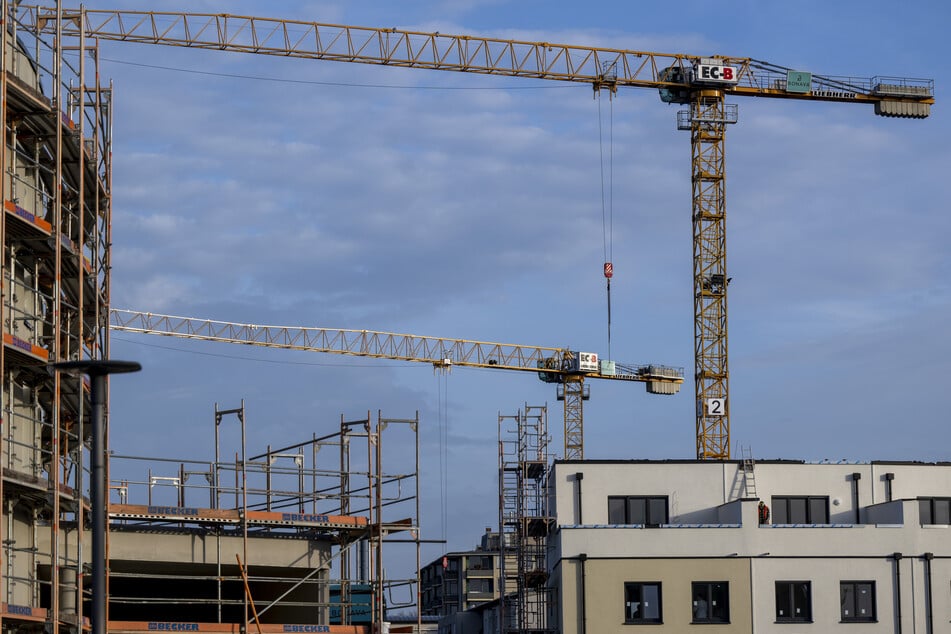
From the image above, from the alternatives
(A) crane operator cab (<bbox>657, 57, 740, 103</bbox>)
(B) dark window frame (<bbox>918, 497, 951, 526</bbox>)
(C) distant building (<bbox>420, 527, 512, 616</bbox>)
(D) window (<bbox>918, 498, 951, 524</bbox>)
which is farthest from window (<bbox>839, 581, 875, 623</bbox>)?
(C) distant building (<bbox>420, 527, 512, 616</bbox>)

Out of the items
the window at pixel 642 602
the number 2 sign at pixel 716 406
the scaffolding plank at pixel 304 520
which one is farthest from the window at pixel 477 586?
the scaffolding plank at pixel 304 520

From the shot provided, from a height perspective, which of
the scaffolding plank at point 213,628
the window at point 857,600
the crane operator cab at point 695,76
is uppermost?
the crane operator cab at point 695,76

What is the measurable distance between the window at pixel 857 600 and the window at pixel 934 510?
4.31 metres

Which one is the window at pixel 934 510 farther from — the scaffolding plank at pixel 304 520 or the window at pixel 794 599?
the scaffolding plank at pixel 304 520

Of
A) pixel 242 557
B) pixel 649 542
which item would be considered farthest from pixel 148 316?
pixel 242 557

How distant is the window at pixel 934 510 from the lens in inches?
2525

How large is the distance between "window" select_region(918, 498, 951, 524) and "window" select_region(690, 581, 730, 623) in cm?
907

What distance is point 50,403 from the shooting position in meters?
40.7

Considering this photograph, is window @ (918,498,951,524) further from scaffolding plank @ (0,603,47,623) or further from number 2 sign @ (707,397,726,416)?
number 2 sign @ (707,397,726,416)

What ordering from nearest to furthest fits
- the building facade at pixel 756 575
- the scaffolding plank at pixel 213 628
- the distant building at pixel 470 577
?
the scaffolding plank at pixel 213 628 → the building facade at pixel 756 575 → the distant building at pixel 470 577

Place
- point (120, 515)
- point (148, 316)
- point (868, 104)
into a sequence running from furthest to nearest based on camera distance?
1. point (148, 316)
2. point (868, 104)
3. point (120, 515)

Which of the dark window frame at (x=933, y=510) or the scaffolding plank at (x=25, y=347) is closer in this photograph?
the scaffolding plank at (x=25, y=347)

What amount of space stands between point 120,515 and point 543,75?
82805 millimetres

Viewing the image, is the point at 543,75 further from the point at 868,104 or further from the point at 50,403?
the point at 50,403
